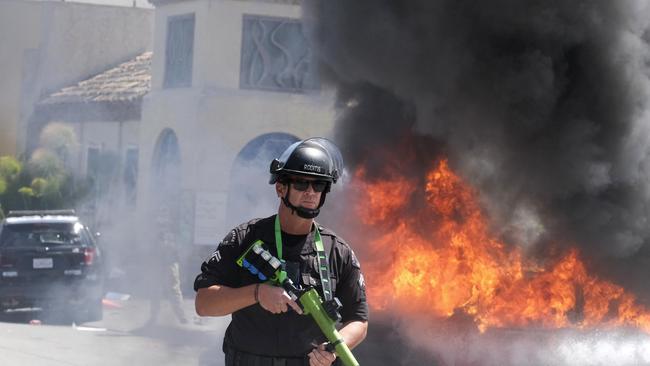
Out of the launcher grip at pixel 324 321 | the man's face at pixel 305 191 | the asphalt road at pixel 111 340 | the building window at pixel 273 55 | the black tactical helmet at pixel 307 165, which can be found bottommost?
the asphalt road at pixel 111 340

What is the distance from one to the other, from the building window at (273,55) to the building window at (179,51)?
1261mm

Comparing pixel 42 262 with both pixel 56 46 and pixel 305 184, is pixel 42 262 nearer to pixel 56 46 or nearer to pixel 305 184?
pixel 305 184

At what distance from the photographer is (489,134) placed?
1091 cm

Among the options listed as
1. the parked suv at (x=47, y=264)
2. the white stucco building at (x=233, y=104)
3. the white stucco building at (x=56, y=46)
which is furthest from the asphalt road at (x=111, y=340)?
the white stucco building at (x=56, y=46)

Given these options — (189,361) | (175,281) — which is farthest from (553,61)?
(175,281)

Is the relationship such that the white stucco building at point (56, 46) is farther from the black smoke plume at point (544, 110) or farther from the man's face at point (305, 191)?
the man's face at point (305, 191)

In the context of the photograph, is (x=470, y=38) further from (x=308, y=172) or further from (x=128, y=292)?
(x=128, y=292)

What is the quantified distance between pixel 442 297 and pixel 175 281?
7.23 metres

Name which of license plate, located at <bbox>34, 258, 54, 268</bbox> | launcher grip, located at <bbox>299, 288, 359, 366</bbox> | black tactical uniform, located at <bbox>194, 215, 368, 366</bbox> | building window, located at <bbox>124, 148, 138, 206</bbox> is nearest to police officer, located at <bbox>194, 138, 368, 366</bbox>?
black tactical uniform, located at <bbox>194, 215, 368, 366</bbox>

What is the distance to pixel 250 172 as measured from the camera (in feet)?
79.3

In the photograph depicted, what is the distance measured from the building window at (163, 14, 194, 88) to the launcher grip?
66.3 ft

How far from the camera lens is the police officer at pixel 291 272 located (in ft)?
15.6

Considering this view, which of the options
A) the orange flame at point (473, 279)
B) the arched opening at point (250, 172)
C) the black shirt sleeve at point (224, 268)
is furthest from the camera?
the arched opening at point (250, 172)

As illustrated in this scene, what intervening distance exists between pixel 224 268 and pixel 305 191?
46 centimetres
